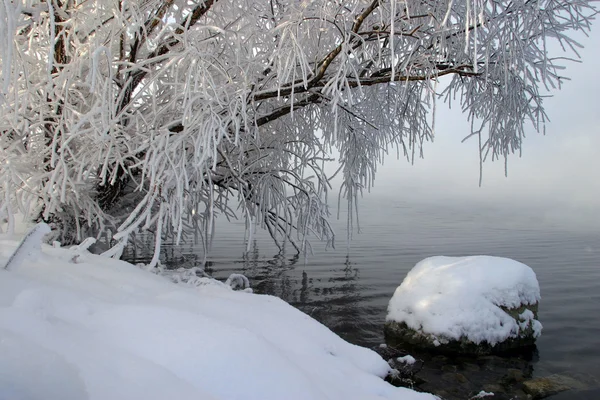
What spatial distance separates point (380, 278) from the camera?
24.3 feet

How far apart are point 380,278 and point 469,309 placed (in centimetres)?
335

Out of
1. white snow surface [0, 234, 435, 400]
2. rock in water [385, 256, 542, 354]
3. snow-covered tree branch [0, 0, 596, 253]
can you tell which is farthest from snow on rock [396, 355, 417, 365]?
snow-covered tree branch [0, 0, 596, 253]

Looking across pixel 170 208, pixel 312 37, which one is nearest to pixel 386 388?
pixel 170 208

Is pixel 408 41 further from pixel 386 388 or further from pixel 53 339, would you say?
pixel 53 339

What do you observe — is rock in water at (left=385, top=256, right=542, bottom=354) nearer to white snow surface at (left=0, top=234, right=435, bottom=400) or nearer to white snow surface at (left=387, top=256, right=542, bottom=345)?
white snow surface at (left=387, top=256, right=542, bottom=345)

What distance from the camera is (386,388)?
7.80 feet

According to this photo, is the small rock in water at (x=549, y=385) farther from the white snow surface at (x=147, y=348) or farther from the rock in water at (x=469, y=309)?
the white snow surface at (x=147, y=348)

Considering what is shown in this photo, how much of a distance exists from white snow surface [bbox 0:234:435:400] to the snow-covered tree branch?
43.2 inches

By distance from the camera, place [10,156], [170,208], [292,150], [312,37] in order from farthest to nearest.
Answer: [292,150] → [312,37] → [10,156] → [170,208]

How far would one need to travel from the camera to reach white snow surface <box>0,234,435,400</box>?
146 centimetres

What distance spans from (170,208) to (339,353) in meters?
2.19

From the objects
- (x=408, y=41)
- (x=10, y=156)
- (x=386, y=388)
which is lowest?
(x=386, y=388)

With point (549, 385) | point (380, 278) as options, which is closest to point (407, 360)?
point (549, 385)

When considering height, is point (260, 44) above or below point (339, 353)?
above
